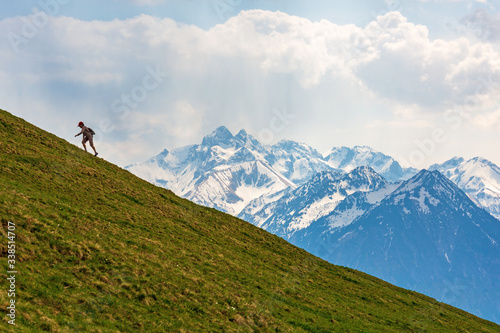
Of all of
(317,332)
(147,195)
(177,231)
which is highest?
(147,195)

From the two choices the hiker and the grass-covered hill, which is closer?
the grass-covered hill

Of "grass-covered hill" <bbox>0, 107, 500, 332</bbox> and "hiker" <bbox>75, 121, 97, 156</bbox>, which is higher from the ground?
"hiker" <bbox>75, 121, 97, 156</bbox>

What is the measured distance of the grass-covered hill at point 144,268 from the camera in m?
24.9

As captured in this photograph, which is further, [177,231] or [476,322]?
[476,322]

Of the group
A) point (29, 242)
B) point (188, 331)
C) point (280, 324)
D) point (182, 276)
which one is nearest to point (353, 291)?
point (280, 324)

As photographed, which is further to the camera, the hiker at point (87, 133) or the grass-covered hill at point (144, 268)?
the hiker at point (87, 133)

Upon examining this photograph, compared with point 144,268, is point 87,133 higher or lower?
higher

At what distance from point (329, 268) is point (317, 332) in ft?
91.2

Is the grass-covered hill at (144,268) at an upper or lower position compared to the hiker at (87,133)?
lower

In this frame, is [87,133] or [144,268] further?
[87,133]

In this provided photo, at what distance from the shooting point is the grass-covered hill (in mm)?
24922

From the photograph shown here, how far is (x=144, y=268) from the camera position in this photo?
103 feet

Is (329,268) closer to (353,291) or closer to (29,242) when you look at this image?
(353,291)

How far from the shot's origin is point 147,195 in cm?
5347
